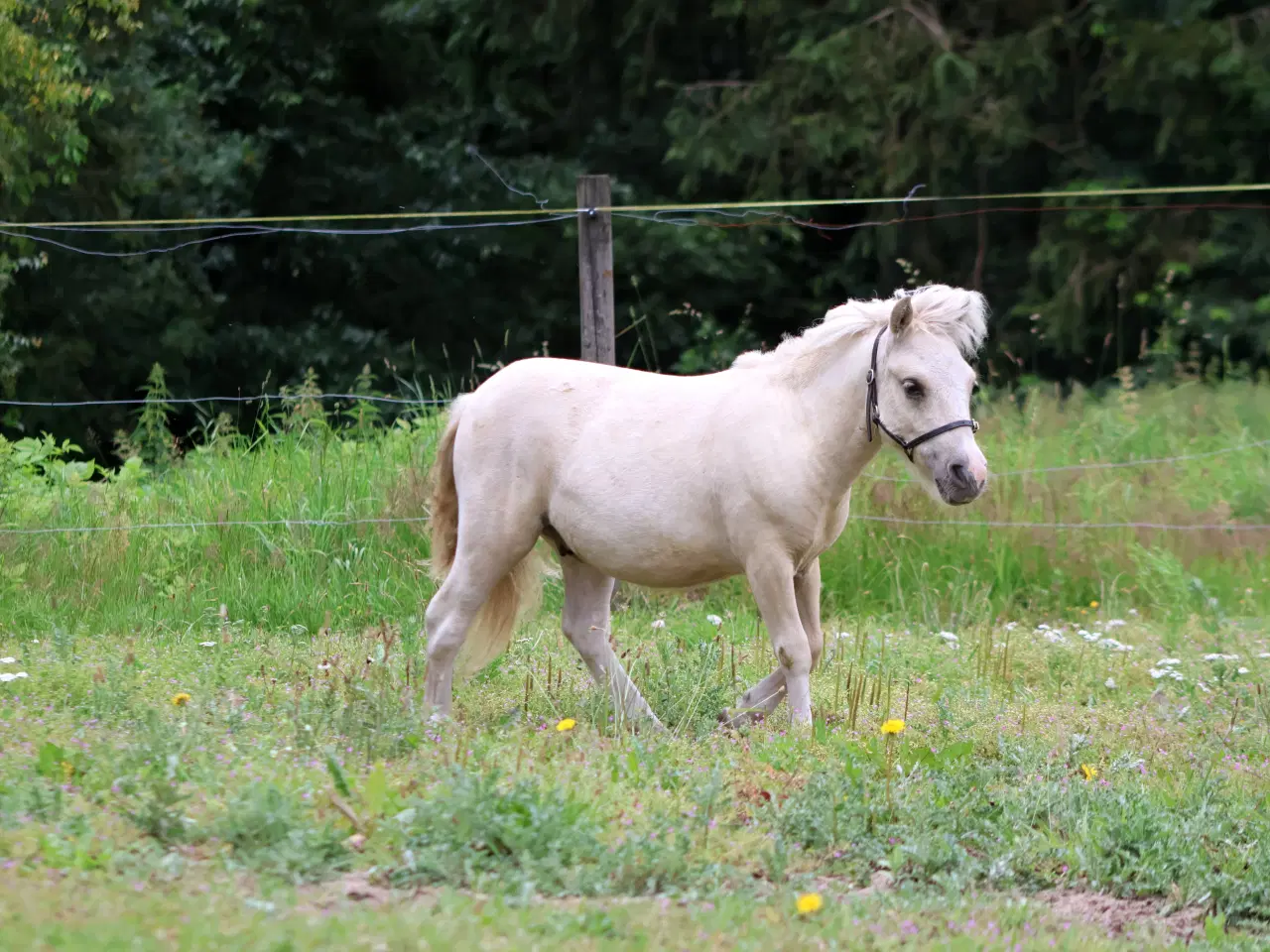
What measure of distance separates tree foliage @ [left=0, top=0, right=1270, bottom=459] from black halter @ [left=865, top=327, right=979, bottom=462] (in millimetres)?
9356

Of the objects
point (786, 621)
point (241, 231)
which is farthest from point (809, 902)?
point (241, 231)

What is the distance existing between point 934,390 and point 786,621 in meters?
1.05

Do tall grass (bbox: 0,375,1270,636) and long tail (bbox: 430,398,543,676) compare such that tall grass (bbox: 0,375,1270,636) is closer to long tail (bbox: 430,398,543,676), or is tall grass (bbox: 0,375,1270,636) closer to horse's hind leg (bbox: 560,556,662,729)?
long tail (bbox: 430,398,543,676)

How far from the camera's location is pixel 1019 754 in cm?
549

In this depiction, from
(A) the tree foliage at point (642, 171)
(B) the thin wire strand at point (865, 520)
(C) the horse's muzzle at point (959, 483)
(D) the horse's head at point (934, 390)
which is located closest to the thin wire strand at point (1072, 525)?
(B) the thin wire strand at point (865, 520)

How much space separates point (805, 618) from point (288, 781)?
235 centimetres

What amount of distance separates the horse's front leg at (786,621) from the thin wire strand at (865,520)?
3.48 meters

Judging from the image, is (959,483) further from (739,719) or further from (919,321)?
(739,719)

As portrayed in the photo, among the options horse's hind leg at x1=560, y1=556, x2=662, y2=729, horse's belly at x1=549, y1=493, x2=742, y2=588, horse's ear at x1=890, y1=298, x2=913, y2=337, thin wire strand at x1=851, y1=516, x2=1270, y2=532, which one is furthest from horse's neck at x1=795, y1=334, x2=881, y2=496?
thin wire strand at x1=851, y1=516, x2=1270, y2=532

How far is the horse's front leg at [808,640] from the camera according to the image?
232 inches

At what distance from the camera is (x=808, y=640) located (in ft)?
19.3

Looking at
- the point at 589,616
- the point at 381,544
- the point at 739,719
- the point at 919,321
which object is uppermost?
the point at 919,321

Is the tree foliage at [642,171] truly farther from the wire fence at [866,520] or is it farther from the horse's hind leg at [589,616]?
the horse's hind leg at [589,616]

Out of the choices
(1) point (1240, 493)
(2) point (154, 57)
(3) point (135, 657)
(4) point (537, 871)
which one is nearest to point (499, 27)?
(2) point (154, 57)
